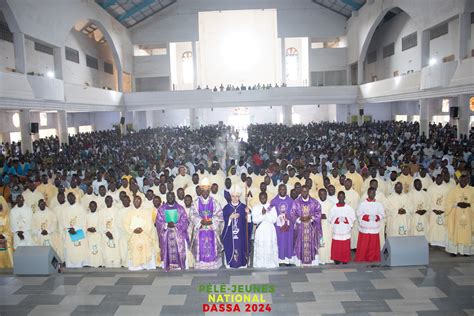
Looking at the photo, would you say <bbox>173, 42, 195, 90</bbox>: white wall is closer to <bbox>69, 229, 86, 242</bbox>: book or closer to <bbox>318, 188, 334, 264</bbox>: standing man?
<bbox>69, 229, 86, 242</bbox>: book

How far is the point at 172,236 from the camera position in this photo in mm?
7074

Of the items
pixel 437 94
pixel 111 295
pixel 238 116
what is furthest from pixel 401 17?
pixel 111 295

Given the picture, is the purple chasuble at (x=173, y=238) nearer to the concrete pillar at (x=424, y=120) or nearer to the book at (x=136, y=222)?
the book at (x=136, y=222)

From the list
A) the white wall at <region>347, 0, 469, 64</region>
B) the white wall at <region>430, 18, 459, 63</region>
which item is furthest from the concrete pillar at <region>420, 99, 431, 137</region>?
the white wall at <region>347, 0, 469, 64</region>

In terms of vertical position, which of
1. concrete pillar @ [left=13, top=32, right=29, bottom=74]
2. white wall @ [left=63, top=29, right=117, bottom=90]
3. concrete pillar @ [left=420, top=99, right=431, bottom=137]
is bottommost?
concrete pillar @ [left=420, top=99, right=431, bottom=137]

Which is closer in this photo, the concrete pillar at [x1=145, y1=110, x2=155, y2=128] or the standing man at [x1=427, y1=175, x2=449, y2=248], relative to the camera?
the standing man at [x1=427, y1=175, x2=449, y2=248]

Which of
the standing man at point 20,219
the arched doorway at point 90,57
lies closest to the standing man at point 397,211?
the standing man at point 20,219

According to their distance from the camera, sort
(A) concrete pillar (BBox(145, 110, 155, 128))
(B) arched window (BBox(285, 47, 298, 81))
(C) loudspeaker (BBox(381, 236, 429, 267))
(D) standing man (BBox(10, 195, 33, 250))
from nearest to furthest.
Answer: (C) loudspeaker (BBox(381, 236, 429, 267)), (D) standing man (BBox(10, 195, 33, 250)), (A) concrete pillar (BBox(145, 110, 155, 128)), (B) arched window (BBox(285, 47, 298, 81))

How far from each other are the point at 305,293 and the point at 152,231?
9.33ft

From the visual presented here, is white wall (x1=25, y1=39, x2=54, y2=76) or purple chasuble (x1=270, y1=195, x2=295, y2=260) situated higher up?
white wall (x1=25, y1=39, x2=54, y2=76)

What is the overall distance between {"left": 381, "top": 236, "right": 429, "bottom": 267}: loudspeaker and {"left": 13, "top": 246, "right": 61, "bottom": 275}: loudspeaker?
5757mm

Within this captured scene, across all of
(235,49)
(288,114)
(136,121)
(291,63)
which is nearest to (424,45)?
(288,114)

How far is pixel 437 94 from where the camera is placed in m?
19.0

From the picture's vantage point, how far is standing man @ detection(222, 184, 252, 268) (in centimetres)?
715
